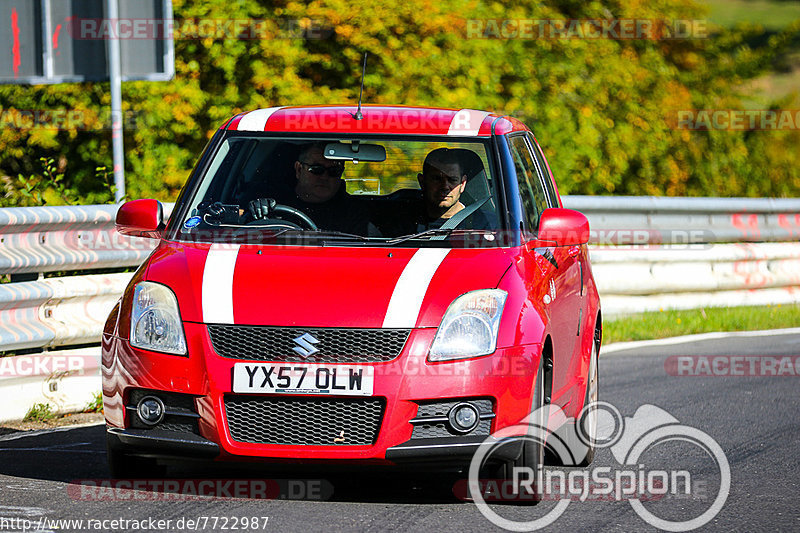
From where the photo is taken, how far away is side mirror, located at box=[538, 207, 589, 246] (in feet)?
21.1

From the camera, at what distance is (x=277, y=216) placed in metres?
6.73

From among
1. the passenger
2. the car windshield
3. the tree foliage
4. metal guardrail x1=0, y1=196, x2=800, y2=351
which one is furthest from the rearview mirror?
the tree foliage

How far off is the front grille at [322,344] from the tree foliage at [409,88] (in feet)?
28.7

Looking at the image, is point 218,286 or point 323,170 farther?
point 323,170

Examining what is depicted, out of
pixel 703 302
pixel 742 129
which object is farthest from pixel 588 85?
pixel 703 302

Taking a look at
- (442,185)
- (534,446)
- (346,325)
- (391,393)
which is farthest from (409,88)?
(391,393)

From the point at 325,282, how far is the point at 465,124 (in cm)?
151

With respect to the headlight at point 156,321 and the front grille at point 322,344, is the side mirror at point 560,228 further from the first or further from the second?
the headlight at point 156,321

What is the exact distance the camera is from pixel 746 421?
28.0ft

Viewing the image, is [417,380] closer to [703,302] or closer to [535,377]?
[535,377]

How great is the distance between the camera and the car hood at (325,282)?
5.66 metres

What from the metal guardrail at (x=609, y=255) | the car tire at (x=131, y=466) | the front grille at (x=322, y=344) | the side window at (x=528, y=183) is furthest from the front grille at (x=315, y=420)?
the metal guardrail at (x=609, y=255)

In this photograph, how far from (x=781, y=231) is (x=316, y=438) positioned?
1111 cm

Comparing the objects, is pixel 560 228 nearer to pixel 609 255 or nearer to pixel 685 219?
pixel 609 255
